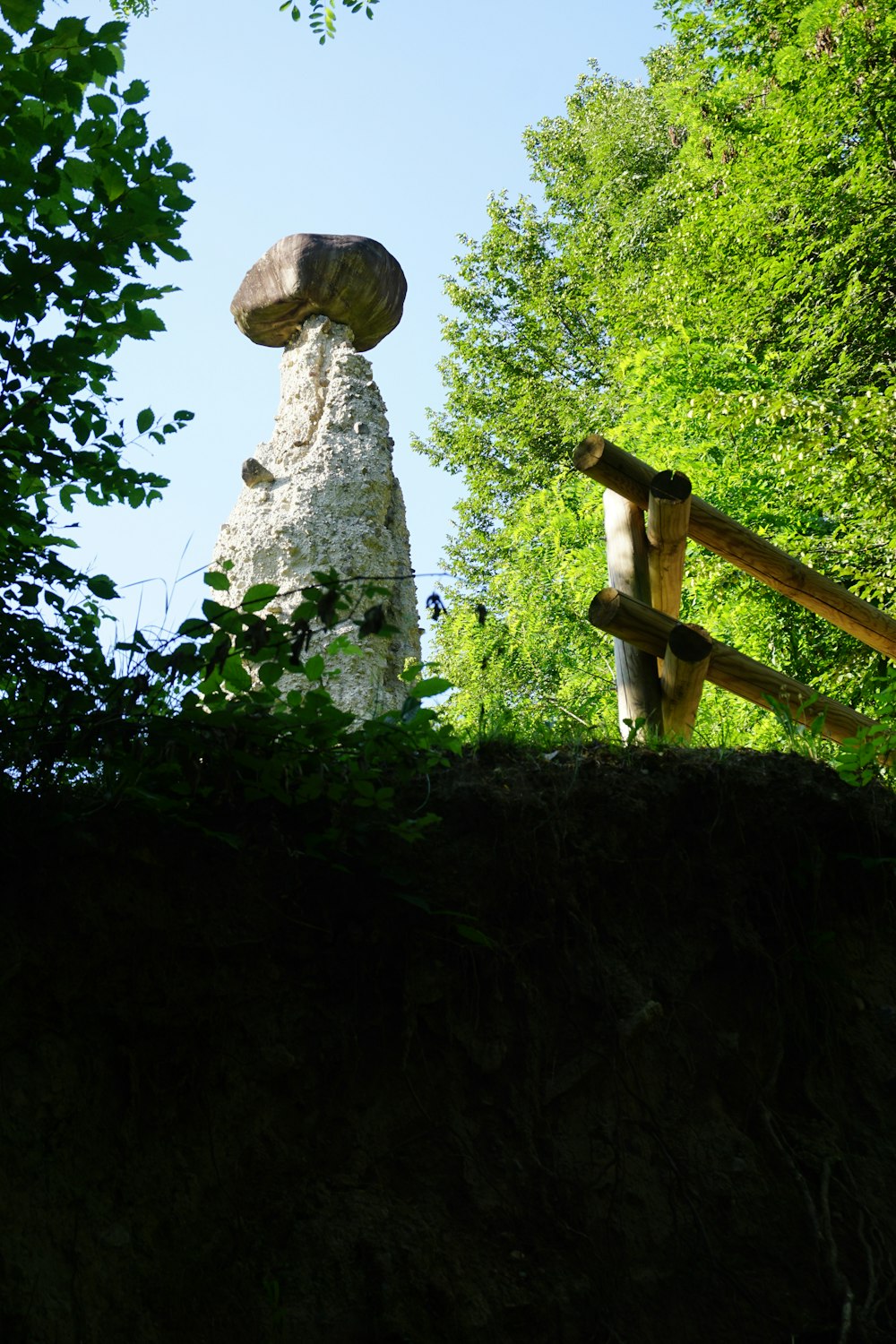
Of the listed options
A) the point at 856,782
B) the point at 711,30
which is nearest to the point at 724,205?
the point at 711,30

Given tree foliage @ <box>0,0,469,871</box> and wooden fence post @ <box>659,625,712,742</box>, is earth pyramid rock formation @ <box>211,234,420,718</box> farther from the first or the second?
tree foliage @ <box>0,0,469,871</box>

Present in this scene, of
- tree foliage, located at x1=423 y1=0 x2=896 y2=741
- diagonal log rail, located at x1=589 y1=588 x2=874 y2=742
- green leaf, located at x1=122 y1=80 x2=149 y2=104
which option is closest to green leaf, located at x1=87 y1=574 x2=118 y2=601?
green leaf, located at x1=122 y1=80 x2=149 y2=104

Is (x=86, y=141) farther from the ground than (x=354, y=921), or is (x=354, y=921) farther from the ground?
(x=86, y=141)

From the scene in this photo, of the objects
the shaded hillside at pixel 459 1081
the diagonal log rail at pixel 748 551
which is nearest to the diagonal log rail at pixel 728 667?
the diagonal log rail at pixel 748 551

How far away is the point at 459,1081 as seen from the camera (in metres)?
2.74

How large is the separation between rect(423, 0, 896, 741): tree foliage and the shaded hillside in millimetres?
7757

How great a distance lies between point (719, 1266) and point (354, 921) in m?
1.23

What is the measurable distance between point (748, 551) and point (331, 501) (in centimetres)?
387

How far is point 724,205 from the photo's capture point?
15570 mm

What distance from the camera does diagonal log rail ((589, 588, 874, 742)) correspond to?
4.80m

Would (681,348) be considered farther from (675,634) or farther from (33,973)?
(33,973)

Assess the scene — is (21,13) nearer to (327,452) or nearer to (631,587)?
(631,587)

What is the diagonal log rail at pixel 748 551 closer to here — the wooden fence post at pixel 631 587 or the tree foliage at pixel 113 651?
the wooden fence post at pixel 631 587

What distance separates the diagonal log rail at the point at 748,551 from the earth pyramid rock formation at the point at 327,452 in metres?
2.83
